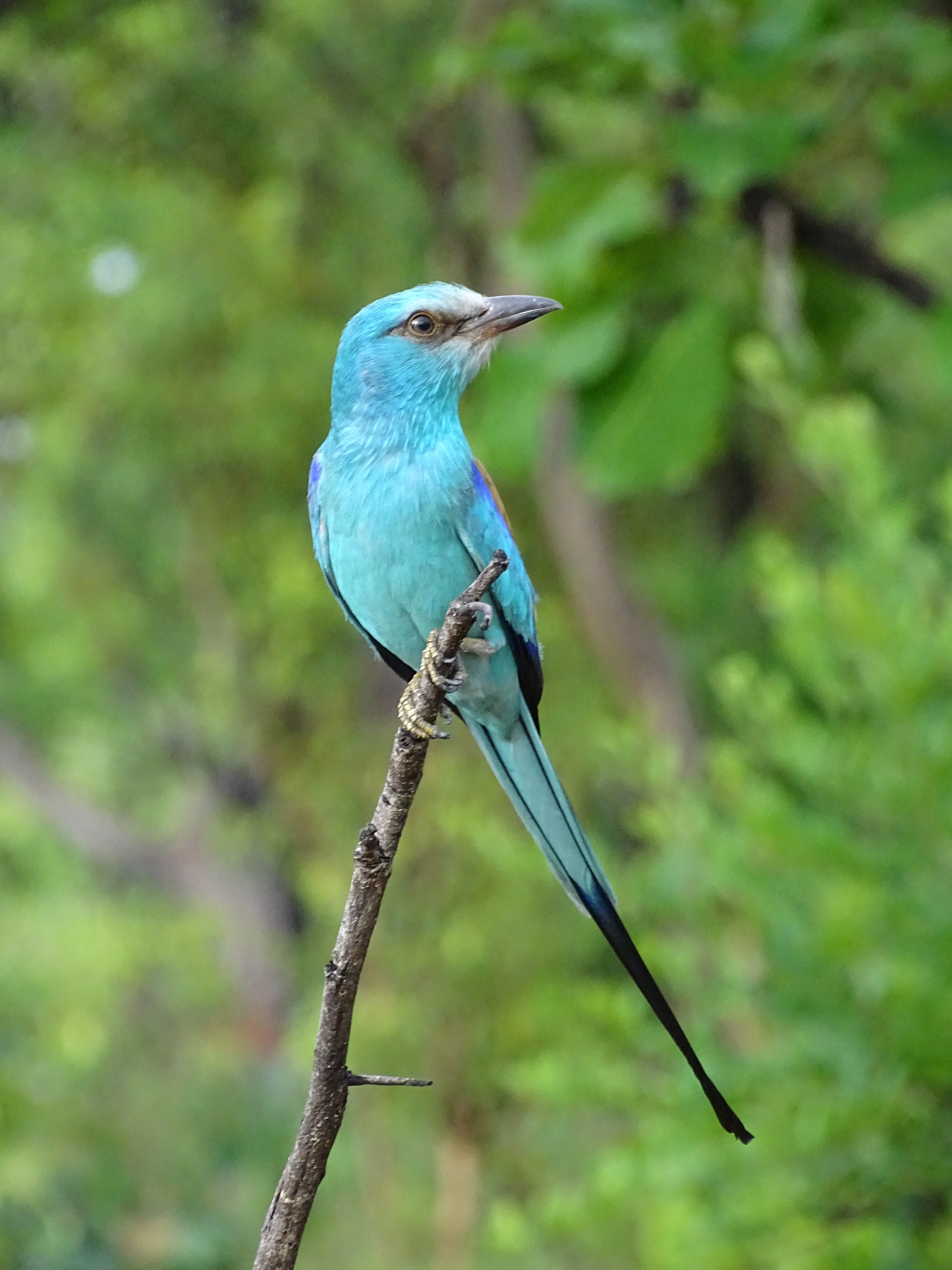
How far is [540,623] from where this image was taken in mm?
6180

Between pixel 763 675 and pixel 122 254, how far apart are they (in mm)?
3018

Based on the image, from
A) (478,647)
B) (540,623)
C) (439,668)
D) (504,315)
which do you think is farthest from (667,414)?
(540,623)

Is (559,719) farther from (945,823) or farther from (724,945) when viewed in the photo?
(945,823)

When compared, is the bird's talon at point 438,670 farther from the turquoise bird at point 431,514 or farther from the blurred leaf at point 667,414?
the blurred leaf at point 667,414

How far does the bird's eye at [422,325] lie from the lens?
1771mm

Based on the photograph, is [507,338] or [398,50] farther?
[398,50]

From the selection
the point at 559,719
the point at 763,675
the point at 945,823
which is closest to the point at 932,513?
the point at 763,675

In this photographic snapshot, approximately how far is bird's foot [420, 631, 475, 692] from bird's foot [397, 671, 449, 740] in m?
0.03

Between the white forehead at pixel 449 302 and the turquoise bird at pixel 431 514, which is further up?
the white forehead at pixel 449 302

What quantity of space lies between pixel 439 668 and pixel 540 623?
485cm

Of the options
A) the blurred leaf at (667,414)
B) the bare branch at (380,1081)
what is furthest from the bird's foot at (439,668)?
the blurred leaf at (667,414)

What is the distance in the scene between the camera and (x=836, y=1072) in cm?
243

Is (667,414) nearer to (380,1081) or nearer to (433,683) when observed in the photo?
(433,683)

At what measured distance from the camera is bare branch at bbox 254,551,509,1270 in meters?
1.06
